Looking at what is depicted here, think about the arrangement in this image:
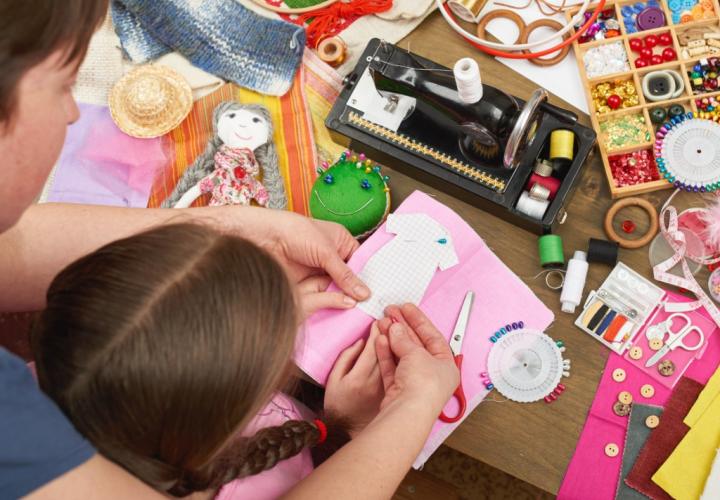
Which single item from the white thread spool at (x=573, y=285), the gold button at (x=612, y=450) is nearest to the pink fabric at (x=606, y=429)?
the gold button at (x=612, y=450)

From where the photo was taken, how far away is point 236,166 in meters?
1.43

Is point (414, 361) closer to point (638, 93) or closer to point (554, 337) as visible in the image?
point (554, 337)

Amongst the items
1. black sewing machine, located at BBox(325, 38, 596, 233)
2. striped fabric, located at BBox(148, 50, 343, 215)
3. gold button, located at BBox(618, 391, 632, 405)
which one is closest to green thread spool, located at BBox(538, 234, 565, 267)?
black sewing machine, located at BBox(325, 38, 596, 233)

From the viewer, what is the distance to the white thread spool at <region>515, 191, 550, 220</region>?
4.22 feet

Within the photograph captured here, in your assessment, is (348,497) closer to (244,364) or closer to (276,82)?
(244,364)

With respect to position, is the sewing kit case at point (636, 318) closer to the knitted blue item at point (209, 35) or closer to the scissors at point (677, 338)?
the scissors at point (677, 338)

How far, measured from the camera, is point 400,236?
4.30 feet

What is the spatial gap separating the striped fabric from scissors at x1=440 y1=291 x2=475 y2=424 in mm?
386

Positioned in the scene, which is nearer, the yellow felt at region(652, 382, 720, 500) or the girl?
the girl

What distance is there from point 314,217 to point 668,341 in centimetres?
67

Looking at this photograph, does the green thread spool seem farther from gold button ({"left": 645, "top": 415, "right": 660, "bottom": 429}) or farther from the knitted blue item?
the knitted blue item

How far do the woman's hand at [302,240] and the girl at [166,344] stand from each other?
318 millimetres

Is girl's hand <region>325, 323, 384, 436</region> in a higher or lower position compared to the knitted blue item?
lower

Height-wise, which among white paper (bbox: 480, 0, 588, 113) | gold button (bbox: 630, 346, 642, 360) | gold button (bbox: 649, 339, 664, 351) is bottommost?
gold button (bbox: 630, 346, 642, 360)
